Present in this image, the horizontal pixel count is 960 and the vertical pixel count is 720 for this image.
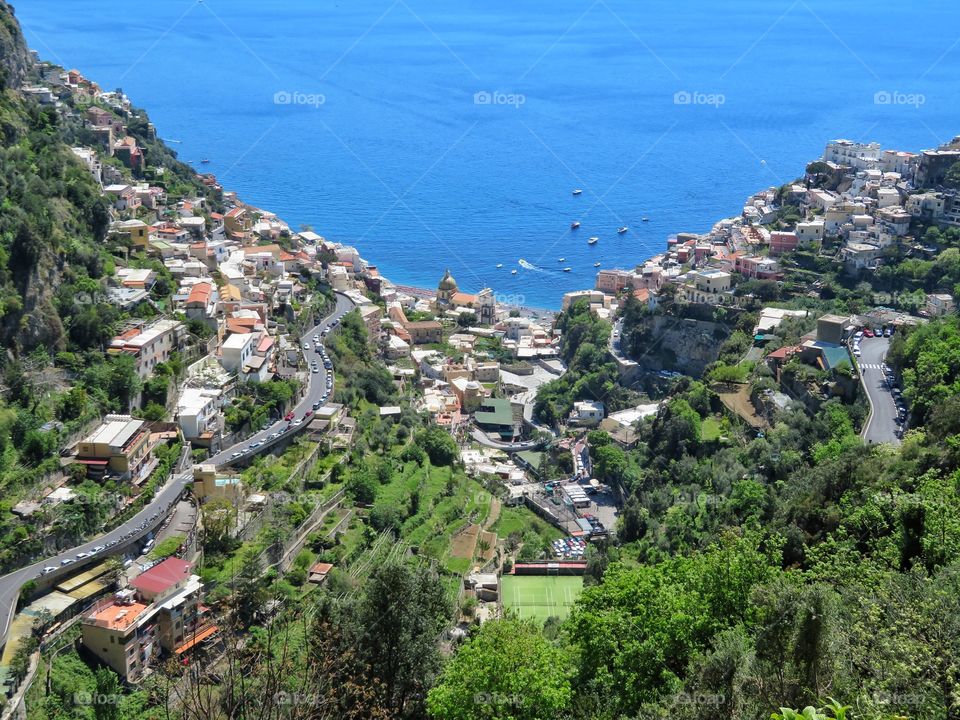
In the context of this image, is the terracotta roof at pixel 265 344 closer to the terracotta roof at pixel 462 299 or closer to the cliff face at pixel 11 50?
the cliff face at pixel 11 50

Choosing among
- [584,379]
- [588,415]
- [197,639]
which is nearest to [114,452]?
[197,639]

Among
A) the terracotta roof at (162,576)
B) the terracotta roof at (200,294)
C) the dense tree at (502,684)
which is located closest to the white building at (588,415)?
the terracotta roof at (200,294)

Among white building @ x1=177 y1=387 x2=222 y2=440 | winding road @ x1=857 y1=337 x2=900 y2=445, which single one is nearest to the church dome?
winding road @ x1=857 y1=337 x2=900 y2=445

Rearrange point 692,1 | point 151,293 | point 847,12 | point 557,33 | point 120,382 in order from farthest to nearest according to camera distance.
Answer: point 692,1, point 847,12, point 557,33, point 151,293, point 120,382

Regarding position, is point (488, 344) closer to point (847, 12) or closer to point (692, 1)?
point (847, 12)

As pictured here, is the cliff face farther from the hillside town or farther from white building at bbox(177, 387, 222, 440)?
white building at bbox(177, 387, 222, 440)

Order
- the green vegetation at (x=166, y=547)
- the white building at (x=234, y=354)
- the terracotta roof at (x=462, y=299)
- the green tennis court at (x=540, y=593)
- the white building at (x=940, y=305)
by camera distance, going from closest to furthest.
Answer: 1. the green vegetation at (x=166, y=547)
2. the green tennis court at (x=540, y=593)
3. the white building at (x=234, y=354)
4. the white building at (x=940, y=305)
5. the terracotta roof at (x=462, y=299)

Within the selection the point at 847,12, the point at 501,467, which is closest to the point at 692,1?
the point at 847,12
